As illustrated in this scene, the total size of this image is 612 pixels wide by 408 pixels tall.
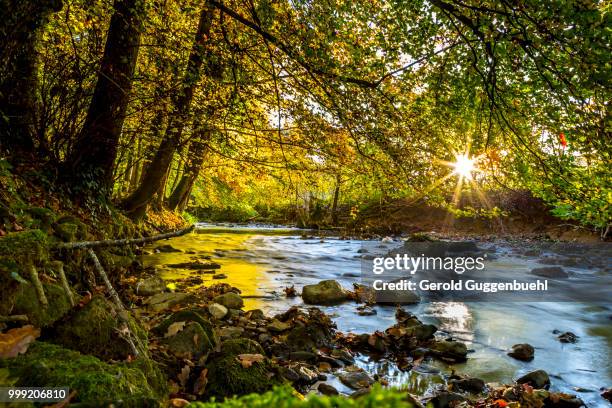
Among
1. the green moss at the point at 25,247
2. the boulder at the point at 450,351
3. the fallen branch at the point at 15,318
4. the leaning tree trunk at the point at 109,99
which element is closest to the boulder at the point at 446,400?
the boulder at the point at 450,351

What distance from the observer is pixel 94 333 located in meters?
2.85

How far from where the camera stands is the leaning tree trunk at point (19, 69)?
5008 millimetres

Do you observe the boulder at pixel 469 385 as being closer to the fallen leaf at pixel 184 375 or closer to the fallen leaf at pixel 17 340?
the fallen leaf at pixel 184 375

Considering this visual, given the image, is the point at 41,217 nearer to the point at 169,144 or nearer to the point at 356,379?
the point at 356,379

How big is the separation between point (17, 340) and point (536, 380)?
5.11 m

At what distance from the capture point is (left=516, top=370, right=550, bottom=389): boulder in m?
4.51

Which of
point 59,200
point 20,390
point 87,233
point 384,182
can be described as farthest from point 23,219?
point 384,182

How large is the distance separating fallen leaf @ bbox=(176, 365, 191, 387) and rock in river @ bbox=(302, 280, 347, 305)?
4.29 metres

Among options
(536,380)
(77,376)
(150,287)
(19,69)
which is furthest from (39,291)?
(536,380)

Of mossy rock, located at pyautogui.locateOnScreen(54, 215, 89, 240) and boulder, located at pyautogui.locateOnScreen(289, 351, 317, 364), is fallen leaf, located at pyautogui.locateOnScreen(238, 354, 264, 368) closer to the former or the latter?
boulder, located at pyautogui.locateOnScreen(289, 351, 317, 364)

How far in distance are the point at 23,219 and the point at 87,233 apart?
1631 mm

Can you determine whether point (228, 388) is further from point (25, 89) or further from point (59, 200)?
point (25, 89)

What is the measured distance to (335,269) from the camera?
42.2 feet

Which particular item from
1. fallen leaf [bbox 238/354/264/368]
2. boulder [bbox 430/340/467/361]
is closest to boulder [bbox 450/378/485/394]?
boulder [bbox 430/340/467/361]
